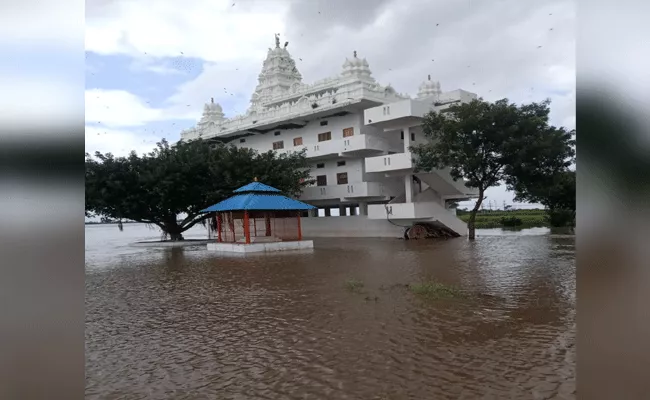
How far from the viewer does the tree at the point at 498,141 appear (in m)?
18.7

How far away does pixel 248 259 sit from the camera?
14.7 meters

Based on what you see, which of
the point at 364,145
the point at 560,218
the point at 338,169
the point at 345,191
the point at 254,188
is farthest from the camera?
the point at 560,218

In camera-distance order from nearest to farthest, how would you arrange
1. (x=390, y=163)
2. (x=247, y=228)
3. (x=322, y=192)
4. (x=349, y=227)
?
1. (x=247, y=228)
2. (x=390, y=163)
3. (x=349, y=227)
4. (x=322, y=192)

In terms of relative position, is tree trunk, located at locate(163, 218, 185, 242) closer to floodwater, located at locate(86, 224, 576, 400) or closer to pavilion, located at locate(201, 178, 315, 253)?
pavilion, located at locate(201, 178, 315, 253)

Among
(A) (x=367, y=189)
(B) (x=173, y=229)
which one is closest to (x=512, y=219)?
(A) (x=367, y=189)

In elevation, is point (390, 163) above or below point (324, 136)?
below

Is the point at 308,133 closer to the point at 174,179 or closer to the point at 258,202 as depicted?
the point at 174,179

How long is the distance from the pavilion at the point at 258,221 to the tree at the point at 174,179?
152 inches

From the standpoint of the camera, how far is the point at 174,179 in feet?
73.6

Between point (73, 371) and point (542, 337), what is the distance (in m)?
4.95

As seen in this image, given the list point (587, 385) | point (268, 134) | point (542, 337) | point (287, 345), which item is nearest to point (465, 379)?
point (542, 337)

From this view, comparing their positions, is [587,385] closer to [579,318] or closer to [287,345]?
[579,318]

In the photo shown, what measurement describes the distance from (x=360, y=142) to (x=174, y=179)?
30.4 ft

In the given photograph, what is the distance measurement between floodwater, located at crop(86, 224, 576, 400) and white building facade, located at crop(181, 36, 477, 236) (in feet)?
41.1
